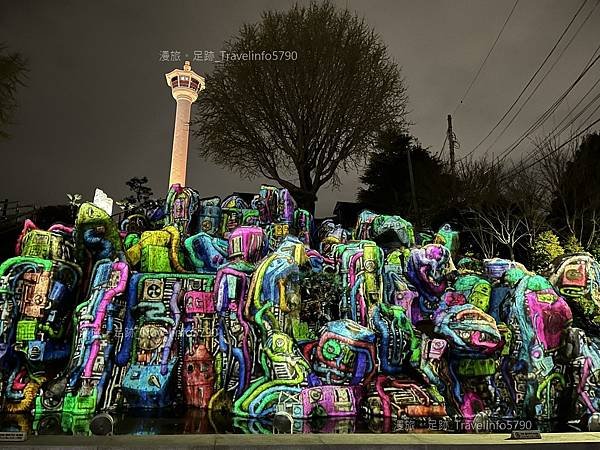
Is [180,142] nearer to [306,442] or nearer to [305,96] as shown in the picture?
[305,96]

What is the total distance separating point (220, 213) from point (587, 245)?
50.0 ft

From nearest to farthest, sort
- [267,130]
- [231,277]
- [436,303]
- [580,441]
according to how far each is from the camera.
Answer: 1. [580,441]
2. [231,277]
3. [436,303]
4. [267,130]

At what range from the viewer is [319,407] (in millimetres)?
7703

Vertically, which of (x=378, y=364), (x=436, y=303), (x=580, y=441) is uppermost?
(x=436, y=303)

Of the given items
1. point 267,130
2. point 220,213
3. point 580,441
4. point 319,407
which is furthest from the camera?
point 267,130

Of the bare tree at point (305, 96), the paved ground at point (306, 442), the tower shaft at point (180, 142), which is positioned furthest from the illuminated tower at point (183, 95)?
the paved ground at point (306, 442)

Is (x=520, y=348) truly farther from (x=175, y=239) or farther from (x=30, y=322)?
(x=30, y=322)

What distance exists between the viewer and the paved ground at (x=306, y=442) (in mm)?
4520

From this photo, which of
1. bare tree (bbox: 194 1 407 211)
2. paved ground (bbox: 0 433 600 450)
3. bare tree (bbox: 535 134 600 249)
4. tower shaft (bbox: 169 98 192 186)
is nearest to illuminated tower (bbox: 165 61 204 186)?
tower shaft (bbox: 169 98 192 186)

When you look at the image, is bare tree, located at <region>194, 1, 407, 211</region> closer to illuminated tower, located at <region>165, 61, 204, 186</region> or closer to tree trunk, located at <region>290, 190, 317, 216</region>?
tree trunk, located at <region>290, 190, 317, 216</region>

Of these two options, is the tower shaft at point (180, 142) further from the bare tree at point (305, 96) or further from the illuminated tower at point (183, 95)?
the bare tree at point (305, 96)

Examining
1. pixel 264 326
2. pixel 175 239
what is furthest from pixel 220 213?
pixel 264 326

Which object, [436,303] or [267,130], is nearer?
[436,303]

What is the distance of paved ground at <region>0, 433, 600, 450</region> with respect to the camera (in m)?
4.52
